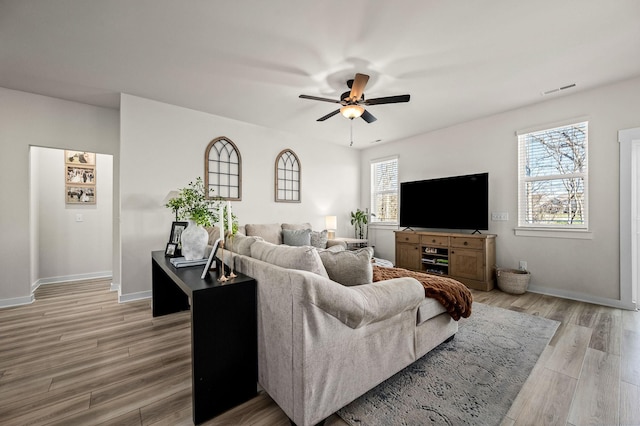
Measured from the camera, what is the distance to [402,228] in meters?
5.49

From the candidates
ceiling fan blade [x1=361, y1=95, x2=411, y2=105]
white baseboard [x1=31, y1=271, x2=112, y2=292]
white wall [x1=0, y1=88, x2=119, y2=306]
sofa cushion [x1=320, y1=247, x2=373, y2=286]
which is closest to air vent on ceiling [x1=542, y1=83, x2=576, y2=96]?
ceiling fan blade [x1=361, y1=95, x2=411, y2=105]

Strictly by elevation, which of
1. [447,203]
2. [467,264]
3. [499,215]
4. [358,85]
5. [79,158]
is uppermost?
[358,85]

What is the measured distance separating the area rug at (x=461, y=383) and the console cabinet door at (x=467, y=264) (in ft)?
4.49

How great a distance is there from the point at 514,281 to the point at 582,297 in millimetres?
739

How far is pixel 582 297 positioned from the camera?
345cm

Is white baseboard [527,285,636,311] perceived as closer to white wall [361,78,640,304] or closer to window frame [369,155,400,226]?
white wall [361,78,640,304]

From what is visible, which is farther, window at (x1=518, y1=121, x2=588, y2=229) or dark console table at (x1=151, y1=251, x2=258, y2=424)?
window at (x1=518, y1=121, x2=588, y2=229)

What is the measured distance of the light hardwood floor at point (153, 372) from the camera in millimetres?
1512

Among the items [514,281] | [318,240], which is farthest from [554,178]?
[318,240]

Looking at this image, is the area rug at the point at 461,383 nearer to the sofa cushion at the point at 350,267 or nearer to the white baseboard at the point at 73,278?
the sofa cushion at the point at 350,267

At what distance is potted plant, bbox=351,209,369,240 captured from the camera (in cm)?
605

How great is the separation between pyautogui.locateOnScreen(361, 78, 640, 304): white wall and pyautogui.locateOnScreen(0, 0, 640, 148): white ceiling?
28cm

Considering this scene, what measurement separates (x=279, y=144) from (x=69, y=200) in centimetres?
373

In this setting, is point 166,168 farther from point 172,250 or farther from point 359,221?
point 359,221
